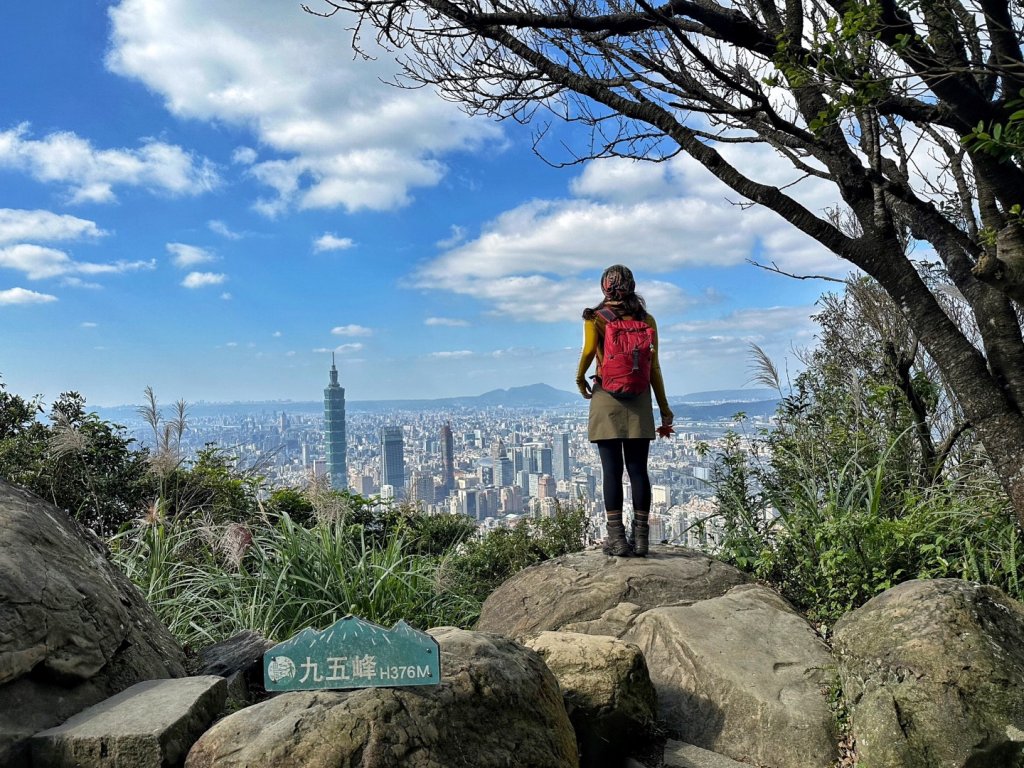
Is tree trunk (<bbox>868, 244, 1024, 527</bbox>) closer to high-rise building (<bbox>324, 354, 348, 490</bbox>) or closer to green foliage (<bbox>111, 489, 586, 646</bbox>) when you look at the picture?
green foliage (<bbox>111, 489, 586, 646</bbox>)

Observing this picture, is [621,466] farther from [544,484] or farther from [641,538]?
[544,484]

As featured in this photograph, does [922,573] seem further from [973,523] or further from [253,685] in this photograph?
[253,685]

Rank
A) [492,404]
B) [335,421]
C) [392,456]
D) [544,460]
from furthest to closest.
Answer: [492,404]
[335,421]
[392,456]
[544,460]

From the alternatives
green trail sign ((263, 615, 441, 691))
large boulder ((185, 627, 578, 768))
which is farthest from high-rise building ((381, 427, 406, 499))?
green trail sign ((263, 615, 441, 691))

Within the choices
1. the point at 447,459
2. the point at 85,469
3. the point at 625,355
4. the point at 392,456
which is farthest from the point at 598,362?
the point at 392,456

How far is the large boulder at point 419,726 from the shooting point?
6.90 feet

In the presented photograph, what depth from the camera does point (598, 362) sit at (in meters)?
5.12

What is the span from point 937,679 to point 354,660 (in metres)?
2.58

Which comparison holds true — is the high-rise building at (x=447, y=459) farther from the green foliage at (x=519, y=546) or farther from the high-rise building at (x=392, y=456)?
the green foliage at (x=519, y=546)

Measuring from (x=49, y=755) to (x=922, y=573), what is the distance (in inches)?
173

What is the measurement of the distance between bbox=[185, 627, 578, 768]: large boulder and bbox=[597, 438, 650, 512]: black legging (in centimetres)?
251

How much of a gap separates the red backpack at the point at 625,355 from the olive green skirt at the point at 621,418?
58 millimetres

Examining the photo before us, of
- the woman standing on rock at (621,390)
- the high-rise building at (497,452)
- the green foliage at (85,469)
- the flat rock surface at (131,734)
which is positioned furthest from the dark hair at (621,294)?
the high-rise building at (497,452)

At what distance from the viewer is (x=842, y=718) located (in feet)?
11.4
